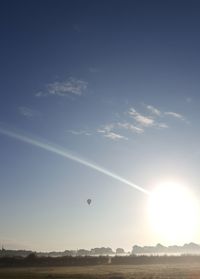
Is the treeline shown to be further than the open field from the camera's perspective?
Yes

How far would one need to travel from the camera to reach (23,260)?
295 ft

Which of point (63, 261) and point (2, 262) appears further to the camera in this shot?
point (63, 261)

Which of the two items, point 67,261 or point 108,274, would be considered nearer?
point 108,274

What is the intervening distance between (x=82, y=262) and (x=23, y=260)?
12.4 meters

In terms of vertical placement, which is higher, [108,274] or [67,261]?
[67,261]

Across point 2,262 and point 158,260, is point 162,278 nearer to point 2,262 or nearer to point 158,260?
point 2,262

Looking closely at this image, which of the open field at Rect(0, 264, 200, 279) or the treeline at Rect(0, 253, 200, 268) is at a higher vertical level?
the treeline at Rect(0, 253, 200, 268)

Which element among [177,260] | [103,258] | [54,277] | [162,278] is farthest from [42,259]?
[162,278]

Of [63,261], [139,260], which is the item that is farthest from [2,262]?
[139,260]

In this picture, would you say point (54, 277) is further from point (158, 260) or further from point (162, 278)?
point (158, 260)

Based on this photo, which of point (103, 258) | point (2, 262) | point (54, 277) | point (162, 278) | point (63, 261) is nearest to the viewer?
point (162, 278)

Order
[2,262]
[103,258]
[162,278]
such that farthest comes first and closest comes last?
[103,258] → [2,262] → [162,278]

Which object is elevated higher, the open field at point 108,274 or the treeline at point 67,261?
the treeline at point 67,261

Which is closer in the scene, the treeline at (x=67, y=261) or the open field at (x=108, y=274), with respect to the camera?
the open field at (x=108, y=274)
